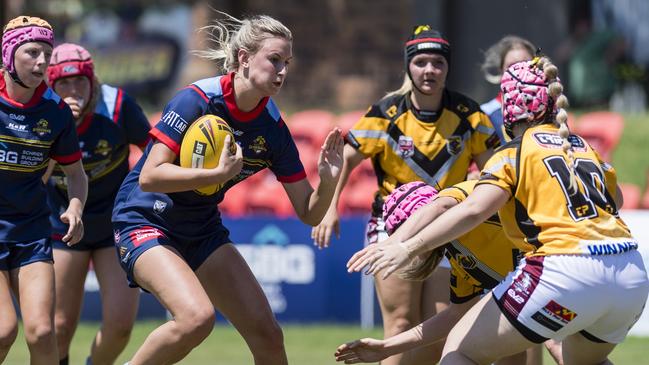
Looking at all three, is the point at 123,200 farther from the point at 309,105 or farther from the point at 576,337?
the point at 309,105

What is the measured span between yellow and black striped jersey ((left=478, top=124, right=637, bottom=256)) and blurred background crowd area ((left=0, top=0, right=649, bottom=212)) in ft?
32.7

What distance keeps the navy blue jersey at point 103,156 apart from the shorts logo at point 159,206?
140cm

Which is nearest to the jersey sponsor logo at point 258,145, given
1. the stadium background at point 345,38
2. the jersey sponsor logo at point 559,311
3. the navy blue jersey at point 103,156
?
the navy blue jersey at point 103,156

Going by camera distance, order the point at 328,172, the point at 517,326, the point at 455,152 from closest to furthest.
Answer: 1. the point at 517,326
2. the point at 328,172
3. the point at 455,152

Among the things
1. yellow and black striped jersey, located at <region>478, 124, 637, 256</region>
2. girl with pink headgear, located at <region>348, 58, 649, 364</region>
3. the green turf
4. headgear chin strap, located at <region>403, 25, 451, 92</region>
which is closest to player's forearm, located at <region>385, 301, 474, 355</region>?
girl with pink headgear, located at <region>348, 58, 649, 364</region>

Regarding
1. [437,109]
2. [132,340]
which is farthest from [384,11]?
[437,109]

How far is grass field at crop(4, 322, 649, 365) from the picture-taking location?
8963 mm

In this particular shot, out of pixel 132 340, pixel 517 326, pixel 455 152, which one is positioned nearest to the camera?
pixel 517 326

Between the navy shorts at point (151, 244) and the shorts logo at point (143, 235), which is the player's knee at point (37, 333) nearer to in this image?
the navy shorts at point (151, 244)

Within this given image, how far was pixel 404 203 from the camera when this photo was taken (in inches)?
213

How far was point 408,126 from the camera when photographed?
691 centimetres

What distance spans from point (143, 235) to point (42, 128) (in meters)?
0.92

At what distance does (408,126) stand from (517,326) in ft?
7.55

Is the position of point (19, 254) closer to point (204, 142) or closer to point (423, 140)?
point (204, 142)
